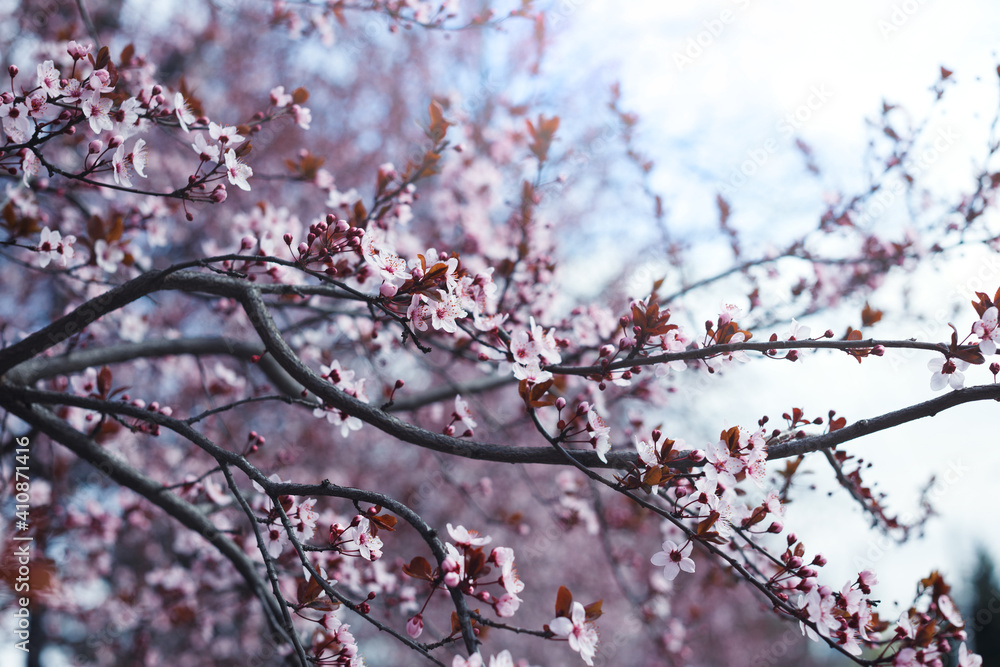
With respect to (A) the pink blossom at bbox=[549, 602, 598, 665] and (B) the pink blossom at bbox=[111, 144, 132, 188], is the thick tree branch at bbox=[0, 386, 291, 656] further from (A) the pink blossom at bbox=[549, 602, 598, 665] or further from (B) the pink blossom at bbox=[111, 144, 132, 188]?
(A) the pink blossom at bbox=[549, 602, 598, 665]

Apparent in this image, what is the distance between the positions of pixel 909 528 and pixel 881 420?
1049 millimetres

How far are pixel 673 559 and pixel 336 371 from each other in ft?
3.46

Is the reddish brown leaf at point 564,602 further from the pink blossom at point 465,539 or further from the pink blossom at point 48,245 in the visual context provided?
the pink blossom at point 48,245

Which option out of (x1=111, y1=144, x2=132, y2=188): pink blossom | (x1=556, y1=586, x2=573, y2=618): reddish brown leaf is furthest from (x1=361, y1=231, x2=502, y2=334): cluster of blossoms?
(x1=111, y1=144, x2=132, y2=188): pink blossom

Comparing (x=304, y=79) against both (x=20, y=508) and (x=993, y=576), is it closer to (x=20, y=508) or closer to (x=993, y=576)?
(x=20, y=508)

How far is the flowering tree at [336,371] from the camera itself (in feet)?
4.41

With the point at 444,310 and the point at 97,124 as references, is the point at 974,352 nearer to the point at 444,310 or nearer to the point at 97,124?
the point at 444,310

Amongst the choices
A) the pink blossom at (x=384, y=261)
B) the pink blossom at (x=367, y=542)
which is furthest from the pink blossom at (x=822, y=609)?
the pink blossom at (x=384, y=261)

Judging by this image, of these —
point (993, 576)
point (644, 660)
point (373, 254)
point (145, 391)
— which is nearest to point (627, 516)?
point (373, 254)

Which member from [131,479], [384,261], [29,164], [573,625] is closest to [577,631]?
[573,625]

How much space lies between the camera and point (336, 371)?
1.72 m

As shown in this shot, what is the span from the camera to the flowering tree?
1344mm

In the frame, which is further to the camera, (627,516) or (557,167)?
(557,167)

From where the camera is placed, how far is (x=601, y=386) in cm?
150
